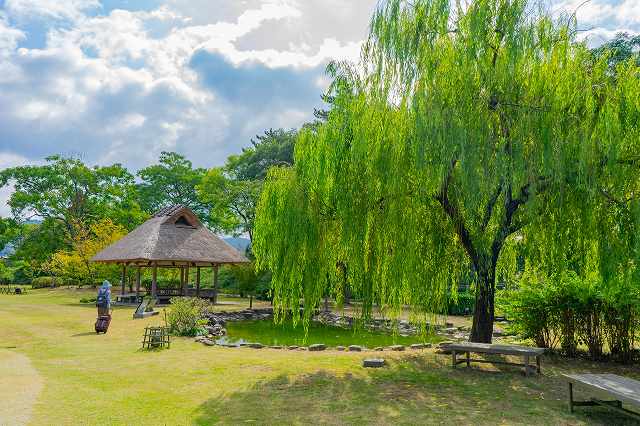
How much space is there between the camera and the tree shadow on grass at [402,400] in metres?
5.27

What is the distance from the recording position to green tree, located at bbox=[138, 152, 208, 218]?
40562mm

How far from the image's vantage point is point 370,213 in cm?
769

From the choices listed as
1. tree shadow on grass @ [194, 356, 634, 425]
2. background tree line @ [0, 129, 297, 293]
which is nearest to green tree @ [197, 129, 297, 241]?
background tree line @ [0, 129, 297, 293]

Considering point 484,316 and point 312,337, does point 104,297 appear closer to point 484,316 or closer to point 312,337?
point 312,337

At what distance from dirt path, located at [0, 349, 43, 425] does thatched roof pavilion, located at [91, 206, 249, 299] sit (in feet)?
36.8

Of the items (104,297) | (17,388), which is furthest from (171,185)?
(17,388)

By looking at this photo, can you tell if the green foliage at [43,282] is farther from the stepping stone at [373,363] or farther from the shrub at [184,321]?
the stepping stone at [373,363]

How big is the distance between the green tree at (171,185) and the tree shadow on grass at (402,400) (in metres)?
35.2

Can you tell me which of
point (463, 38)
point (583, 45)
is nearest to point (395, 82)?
point (463, 38)

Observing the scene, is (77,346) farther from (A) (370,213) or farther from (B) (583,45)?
(B) (583,45)

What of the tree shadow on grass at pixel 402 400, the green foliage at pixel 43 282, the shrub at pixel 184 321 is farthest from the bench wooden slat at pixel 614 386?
the green foliage at pixel 43 282

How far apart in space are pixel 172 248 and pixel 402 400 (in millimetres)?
16902

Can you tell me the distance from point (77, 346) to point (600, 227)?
34.4 ft

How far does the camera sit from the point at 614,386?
5070mm
